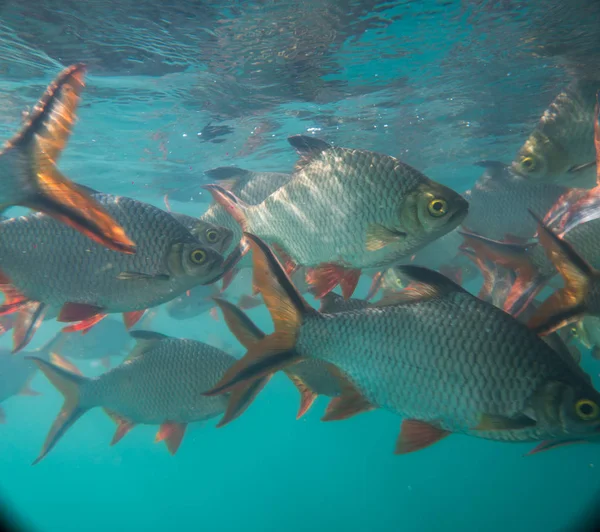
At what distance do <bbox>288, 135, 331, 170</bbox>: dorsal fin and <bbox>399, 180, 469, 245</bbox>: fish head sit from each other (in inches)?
38.9

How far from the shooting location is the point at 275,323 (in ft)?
9.10

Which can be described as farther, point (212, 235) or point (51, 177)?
point (212, 235)

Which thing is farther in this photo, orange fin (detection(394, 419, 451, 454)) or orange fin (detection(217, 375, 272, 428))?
orange fin (detection(217, 375, 272, 428))

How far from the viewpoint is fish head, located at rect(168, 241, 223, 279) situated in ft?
10.2

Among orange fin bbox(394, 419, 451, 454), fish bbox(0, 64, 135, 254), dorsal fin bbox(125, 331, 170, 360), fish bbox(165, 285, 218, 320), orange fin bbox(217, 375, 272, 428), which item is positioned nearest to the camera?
fish bbox(0, 64, 135, 254)

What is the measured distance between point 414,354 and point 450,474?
18457 mm

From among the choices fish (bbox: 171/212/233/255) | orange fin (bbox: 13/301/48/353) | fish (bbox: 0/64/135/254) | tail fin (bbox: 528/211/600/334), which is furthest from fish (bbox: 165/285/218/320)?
tail fin (bbox: 528/211/600/334)

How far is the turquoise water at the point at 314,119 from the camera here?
855 centimetres

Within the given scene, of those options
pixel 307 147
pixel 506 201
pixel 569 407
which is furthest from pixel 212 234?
pixel 506 201

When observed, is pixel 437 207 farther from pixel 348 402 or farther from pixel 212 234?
pixel 212 234

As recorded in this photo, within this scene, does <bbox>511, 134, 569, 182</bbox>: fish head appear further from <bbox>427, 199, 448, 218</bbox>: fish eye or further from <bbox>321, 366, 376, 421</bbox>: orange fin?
<bbox>321, 366, 376, 421</bbox>: orange fin

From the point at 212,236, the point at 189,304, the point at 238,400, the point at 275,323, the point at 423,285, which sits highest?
the point at 423,285

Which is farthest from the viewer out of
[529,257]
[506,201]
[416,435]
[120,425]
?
[506,201]

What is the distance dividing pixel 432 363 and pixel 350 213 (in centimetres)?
123
